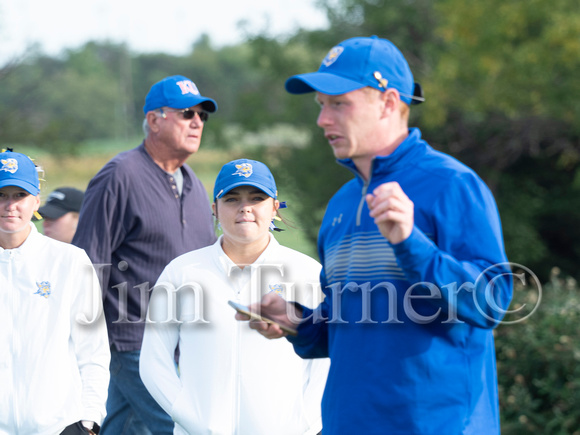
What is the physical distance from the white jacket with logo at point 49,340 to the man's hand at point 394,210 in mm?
2094

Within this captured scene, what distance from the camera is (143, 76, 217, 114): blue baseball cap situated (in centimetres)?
530

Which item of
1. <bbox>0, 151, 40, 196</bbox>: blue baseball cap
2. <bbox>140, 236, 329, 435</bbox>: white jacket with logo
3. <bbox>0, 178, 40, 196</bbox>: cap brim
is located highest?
<bbox>0, 151, 40, 196</bbox>: blue baseball cap

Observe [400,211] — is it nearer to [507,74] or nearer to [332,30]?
[507,74]

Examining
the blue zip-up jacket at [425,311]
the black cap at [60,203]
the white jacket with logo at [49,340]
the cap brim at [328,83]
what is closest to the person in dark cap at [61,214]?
the black cap at [60,203]

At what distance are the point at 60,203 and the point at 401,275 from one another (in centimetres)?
388

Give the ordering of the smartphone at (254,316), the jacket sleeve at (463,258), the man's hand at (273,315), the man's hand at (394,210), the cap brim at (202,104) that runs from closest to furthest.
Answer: the man's hand at (394,210), the jacket sleeve at (463,258), the smartphone at (254,316), the man's hand at (273,315), the cap brim at (202,104)

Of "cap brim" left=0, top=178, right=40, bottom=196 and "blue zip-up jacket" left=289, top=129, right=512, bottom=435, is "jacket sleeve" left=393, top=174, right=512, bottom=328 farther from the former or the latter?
"cap brim" left=0, top=178, right=40, bottom=196

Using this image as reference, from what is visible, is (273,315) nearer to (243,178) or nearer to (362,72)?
(362,72)

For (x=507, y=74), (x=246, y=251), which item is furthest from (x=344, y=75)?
(x=507, y=74)

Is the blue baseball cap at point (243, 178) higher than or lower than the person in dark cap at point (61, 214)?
lower

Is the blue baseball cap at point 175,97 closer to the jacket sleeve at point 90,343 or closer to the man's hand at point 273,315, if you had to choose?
the jacket sleeve at point 90,343

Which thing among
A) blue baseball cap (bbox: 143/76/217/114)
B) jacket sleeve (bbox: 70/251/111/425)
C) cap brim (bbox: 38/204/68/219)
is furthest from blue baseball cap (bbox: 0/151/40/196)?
cap brim (bbox: 38/204/68/219)

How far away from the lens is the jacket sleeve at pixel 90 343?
3957mm
